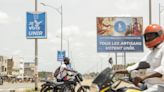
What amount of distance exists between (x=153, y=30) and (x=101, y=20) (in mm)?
33846

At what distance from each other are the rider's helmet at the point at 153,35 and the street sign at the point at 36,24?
2611 cm

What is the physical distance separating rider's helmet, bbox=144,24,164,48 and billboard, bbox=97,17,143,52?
31.2 meters

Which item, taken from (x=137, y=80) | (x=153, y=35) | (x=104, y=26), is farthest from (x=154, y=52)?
(x=104, y=26)

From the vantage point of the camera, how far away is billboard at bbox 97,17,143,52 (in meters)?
39.4

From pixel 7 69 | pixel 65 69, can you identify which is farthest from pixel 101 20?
pixel 7 69

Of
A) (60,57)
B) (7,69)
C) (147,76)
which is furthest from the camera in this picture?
(7,69)

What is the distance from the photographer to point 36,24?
3388cm

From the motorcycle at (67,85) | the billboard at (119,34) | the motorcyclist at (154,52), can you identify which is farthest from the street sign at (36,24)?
the motorcyclist at (154,52)

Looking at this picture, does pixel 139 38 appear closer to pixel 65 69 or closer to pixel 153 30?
pixel 65 69

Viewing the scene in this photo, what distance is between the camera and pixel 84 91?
22.2 m

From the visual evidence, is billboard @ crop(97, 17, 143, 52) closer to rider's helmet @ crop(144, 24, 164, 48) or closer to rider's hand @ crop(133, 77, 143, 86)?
rider's helmet @ crop(144, 24, 164, 48)

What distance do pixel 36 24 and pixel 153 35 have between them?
26.4 metres

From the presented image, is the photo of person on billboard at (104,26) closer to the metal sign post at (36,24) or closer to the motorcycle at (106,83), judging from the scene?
the metal sign post at (36,24)

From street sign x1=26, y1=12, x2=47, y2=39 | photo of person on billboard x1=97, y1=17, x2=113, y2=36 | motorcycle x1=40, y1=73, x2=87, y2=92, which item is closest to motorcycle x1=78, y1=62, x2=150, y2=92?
motorcycle x1=40, y1=73, x2=87, y2=92
